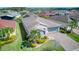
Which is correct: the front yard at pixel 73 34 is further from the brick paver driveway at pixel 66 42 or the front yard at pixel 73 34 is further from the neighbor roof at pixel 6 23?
the neighbor roof at pixel 6 23

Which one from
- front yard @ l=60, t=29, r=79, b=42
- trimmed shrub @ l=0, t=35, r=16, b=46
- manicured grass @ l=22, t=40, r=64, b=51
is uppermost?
front yard @ l=60, t=29, r=79, b=42

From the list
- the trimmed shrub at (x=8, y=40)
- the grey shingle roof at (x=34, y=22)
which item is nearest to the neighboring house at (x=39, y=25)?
the grey shingle roof at (x=34, y=22)

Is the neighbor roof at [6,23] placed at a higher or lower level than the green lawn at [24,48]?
higher

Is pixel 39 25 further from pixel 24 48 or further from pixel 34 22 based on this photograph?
pixel 24 48

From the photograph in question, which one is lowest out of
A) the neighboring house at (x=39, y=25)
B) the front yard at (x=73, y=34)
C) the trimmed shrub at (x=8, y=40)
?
the trimmed shrub at (x=8, y=40)

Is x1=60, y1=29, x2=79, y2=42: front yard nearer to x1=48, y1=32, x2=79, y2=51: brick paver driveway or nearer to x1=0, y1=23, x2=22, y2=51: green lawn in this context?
x1=48, y1=32, x2=79, y2=51: brick paver driveway

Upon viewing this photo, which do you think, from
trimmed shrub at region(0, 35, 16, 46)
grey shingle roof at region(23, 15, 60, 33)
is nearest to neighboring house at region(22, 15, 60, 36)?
grey shingle roof at region(23, 15, 60, 33)
